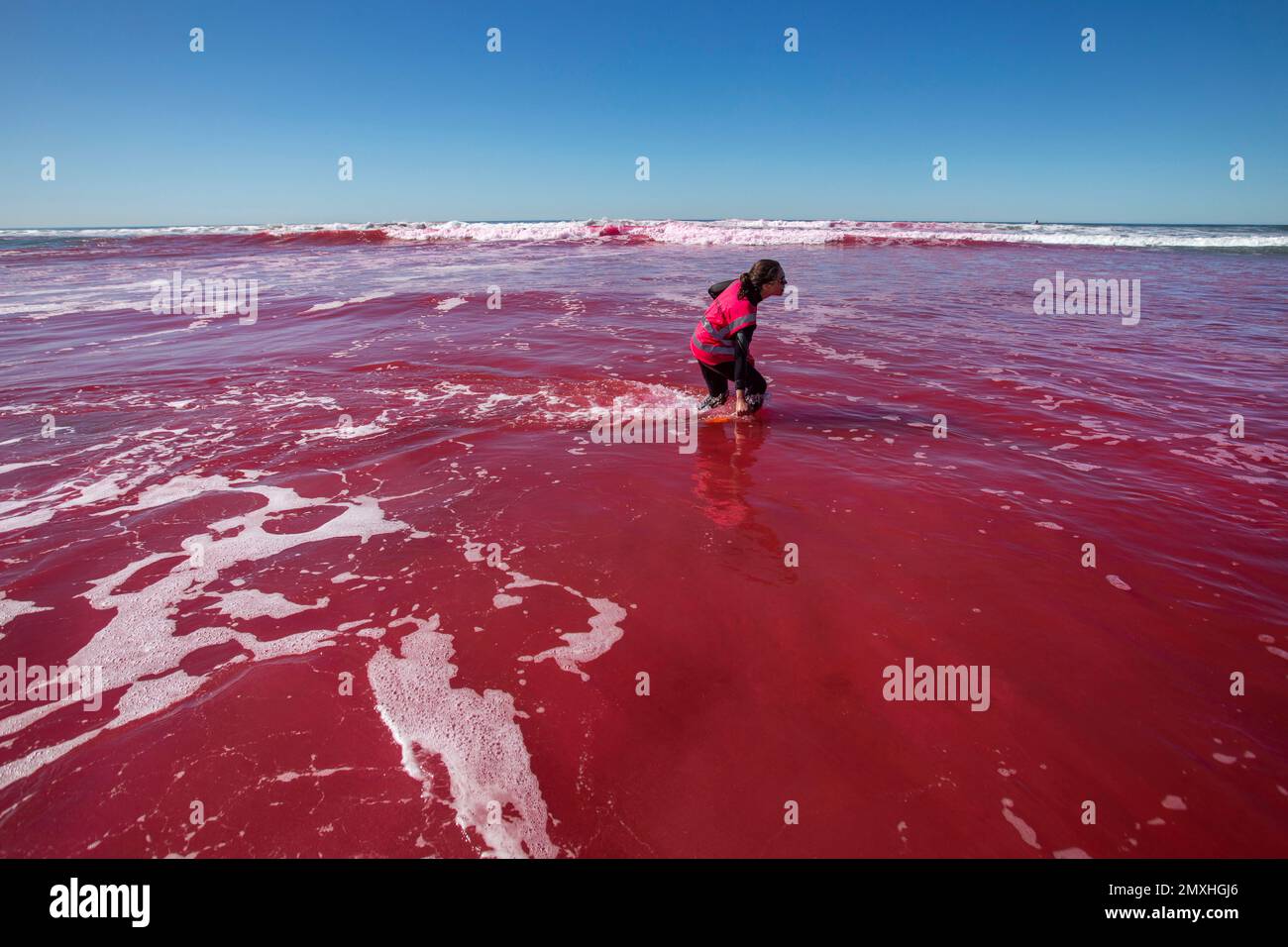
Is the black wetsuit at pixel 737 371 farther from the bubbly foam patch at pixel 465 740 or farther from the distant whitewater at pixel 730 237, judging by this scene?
the distant whitewater at pixel 730 237

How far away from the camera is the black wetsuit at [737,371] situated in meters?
5.43

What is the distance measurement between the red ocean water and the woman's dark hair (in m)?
1.30

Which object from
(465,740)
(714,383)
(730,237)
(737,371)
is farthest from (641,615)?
(730,237)

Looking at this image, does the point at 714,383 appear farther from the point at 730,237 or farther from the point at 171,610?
the point at 730,237

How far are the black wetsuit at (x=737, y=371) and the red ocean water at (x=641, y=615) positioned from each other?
1.31ft

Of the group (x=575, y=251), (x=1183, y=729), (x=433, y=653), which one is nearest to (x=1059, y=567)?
(x=1183, y=729)

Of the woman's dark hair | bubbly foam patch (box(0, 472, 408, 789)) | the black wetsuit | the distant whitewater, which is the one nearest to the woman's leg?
the black wetsuit

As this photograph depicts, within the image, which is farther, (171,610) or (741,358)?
(741,358)

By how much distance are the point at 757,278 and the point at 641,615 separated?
3.63 metres

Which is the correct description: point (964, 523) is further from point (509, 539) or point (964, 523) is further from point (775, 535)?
point (509, 539)

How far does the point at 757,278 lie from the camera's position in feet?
17.4

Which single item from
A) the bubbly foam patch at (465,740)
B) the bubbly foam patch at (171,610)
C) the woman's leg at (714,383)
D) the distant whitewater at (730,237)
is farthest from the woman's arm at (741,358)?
the distant whitewater at (730,237)

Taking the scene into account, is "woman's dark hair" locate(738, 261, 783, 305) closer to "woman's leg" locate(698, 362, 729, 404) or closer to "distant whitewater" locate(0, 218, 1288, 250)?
"woman's leg" locate(698, 362, 729, 404)

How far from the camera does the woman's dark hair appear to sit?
5273 mm
